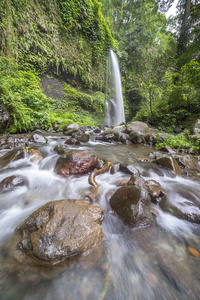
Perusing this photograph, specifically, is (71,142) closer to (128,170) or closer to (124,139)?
(124,139)

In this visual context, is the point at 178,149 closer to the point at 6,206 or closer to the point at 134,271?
the point at 134,271

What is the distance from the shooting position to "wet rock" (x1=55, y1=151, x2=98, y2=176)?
2980 mm

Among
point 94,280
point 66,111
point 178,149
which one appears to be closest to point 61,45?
point 66,111

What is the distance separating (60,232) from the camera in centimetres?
134

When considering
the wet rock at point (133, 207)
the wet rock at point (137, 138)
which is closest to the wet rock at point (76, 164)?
the wet rock at point (133, 207)

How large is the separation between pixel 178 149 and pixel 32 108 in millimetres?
7997

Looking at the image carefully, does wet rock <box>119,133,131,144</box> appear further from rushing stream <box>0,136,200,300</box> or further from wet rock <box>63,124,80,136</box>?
rushing stream <box>0,136,200,300</box>

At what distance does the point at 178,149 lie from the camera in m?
5.78

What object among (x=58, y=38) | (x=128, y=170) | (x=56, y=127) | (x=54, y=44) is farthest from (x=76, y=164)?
(x=58, y=38)

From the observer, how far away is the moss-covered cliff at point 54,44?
8.45 meters

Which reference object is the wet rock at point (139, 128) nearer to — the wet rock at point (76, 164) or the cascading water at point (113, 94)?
the wet rock at point (76, 164)

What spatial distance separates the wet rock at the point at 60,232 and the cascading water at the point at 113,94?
15.8 m

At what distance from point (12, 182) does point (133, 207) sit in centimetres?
222

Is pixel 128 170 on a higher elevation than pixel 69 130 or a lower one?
lower
